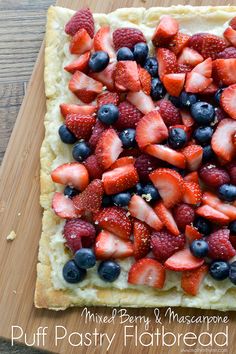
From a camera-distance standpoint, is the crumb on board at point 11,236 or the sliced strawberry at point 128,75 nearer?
the sliced strawberry at point 128,75

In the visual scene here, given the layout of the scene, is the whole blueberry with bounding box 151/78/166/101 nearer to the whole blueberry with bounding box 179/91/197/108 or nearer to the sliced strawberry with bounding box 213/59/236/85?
the whole blueberry with bounding box 179/91/197/108

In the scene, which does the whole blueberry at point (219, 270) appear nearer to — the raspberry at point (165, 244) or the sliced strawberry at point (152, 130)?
the raspberry at point (165, 244)

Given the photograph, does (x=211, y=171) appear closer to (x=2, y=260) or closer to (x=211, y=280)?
(x=211, y=280)

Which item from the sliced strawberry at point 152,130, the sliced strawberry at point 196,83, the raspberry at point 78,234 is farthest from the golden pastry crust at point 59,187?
the sliced strawberry at point 152,130

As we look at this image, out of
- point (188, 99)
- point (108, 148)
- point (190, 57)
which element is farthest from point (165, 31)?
point (108, 148)

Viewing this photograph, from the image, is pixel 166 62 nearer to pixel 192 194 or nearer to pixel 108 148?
pixel 108 148
